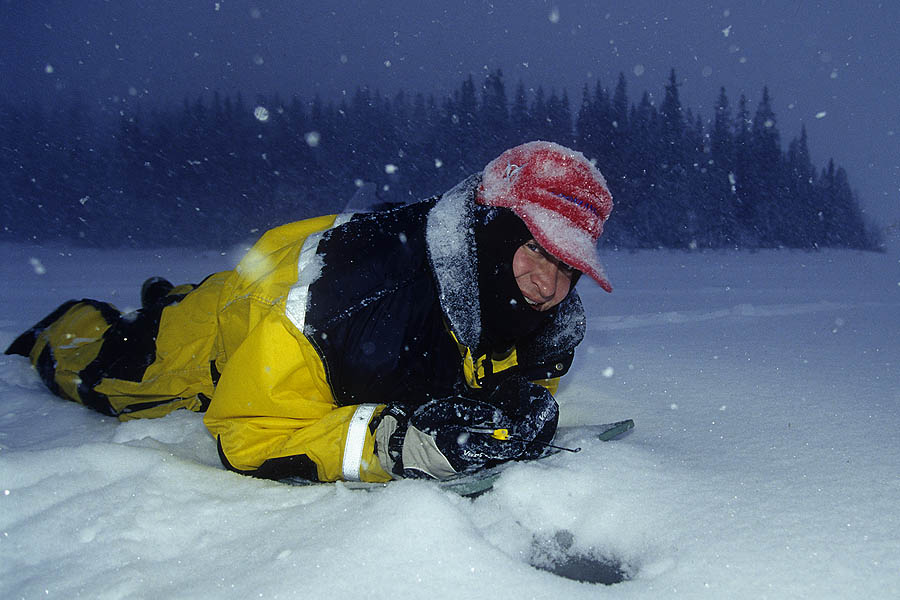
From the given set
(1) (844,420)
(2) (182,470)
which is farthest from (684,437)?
(2) (182,470)

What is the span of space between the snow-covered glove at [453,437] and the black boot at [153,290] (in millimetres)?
1697

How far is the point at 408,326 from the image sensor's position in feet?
5.05

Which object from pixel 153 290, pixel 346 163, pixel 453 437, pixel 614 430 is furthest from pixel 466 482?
pixel 346 163

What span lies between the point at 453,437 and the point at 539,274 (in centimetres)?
50

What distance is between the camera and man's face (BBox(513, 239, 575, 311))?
1.45 meters

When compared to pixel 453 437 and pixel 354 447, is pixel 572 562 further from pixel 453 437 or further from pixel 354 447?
pixel 354 447

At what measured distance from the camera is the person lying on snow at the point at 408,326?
4.53ft

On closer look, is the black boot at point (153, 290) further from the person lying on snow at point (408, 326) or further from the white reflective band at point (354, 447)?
the white reflective band at point (354, 447)

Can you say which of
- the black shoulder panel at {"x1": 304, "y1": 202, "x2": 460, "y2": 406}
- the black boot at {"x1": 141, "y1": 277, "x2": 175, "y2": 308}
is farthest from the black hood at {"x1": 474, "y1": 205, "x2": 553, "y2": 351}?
the black boot at {"x1": 141, "y1": 277, "x2": 175, "y2": 308}

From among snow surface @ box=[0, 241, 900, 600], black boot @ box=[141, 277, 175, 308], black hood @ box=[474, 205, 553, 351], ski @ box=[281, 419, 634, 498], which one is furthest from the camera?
black boot @ box=[141, 277, 175, 308]

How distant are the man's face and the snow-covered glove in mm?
322

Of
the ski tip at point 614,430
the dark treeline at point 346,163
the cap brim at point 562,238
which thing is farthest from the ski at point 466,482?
the dark treeline at point 346,163

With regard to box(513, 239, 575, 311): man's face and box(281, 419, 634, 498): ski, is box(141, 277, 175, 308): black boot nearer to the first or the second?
box(281, 419, 634, 498): ski

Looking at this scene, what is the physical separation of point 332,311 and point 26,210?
22.9 metres
